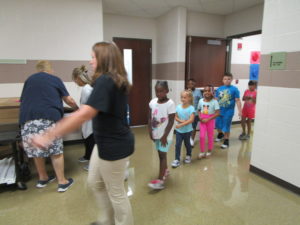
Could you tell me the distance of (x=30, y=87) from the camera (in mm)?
2135

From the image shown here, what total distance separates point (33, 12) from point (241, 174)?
12.7 ft

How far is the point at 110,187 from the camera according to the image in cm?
139

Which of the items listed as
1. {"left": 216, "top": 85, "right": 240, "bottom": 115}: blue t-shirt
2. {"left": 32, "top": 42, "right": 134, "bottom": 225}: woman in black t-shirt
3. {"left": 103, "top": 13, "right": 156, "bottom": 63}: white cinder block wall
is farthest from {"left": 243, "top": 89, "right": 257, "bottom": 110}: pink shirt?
{"left": 32, "top": 42, "right": 134, "bottom": 225}: woman in black t-shirt

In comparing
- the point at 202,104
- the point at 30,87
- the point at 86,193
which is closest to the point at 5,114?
the point at 30,87

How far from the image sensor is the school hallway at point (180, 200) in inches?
74.9

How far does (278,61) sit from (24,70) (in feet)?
11.8

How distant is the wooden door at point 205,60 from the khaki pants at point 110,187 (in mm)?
3459

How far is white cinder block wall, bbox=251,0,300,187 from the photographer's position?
2.24 metres

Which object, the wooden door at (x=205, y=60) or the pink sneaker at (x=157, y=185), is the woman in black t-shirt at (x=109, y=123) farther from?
the wooden door at (x=205, y=60)

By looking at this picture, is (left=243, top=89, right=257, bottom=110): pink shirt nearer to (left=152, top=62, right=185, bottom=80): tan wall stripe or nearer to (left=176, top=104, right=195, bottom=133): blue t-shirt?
(left=152, top=62, right=185, bottom=80): tan wall stripe

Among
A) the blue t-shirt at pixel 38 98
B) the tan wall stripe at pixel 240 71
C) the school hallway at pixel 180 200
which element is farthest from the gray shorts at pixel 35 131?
the tan wall stripe at pixel 240 71

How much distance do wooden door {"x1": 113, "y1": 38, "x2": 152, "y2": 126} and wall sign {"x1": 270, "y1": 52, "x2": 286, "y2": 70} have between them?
9.86 feet

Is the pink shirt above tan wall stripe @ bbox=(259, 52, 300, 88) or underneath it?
underneath

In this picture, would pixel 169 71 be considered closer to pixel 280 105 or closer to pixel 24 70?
pixel 280 105
